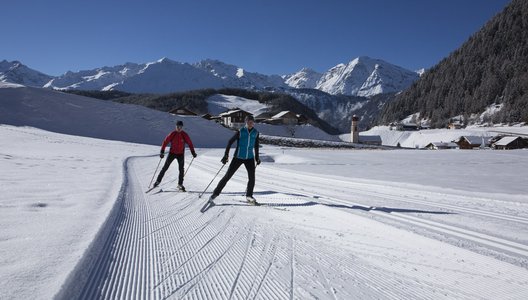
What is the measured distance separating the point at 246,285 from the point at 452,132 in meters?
110

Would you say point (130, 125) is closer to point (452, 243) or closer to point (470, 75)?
point (452, 243)

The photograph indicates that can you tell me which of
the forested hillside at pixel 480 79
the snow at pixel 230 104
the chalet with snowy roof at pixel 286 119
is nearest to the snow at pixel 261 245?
the chalet with snowy roof at pixel 286 119

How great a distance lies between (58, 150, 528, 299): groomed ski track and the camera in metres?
3.18

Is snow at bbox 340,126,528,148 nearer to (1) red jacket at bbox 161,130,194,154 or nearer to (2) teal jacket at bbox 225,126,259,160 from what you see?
(1) red jacket at bbox 161,130,194,154

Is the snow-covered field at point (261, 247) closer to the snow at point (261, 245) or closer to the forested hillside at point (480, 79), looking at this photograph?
the snow at point (261, 245)

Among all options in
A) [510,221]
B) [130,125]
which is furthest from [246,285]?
[130,125]

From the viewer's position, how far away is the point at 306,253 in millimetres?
4199

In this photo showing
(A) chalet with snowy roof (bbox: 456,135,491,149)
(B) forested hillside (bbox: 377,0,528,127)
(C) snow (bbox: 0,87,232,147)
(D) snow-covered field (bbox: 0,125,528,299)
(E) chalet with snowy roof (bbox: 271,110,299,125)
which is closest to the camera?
(D) snow-covered field (bbox: 0,125,528,299)

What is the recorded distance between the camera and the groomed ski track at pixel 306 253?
3178 mm

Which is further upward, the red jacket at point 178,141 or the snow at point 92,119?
the snow at point 92,119

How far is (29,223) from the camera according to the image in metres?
4.81

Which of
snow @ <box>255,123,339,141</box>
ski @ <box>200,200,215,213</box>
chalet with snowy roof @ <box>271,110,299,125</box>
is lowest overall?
ski @ <box>200,200,215,213</box>

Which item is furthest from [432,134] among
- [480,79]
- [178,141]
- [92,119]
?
[178,141]

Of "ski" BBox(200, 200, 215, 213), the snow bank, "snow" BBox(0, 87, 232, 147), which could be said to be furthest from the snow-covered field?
"snow" BBox(0, 87, 232, 147)
